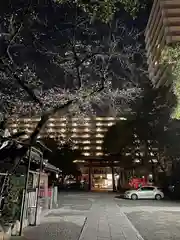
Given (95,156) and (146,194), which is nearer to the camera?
(146,194)

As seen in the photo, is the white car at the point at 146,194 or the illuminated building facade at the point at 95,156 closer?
the white car at the point at 146,194

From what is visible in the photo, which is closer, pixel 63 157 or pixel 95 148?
pixel 63 157

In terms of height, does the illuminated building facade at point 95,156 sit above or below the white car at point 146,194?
above

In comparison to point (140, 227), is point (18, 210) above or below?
above

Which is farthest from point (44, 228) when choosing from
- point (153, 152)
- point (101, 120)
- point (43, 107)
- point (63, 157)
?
point (101, 120)

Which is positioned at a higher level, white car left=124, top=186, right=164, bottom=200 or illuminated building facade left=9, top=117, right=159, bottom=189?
illuminated building facade left=9, top=117, right=159, bottom=189

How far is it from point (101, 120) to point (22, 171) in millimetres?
53204

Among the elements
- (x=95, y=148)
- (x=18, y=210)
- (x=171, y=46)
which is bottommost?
(x=18, y=210)

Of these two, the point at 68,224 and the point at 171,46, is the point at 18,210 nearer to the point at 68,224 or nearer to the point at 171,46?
the point at 68,224

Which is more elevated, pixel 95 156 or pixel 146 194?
pixel 95 156

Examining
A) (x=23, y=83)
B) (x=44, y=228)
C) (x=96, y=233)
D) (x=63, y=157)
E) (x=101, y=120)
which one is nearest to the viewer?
(x=23, y=83)

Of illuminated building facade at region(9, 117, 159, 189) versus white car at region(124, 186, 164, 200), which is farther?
illuminated building facade at region(9, 117, 159, 189)

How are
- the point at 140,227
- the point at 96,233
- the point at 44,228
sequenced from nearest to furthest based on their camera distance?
the point at 96,233
the point at 44,228
the point at 140,227

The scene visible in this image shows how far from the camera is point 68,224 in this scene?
1120 centimetres
